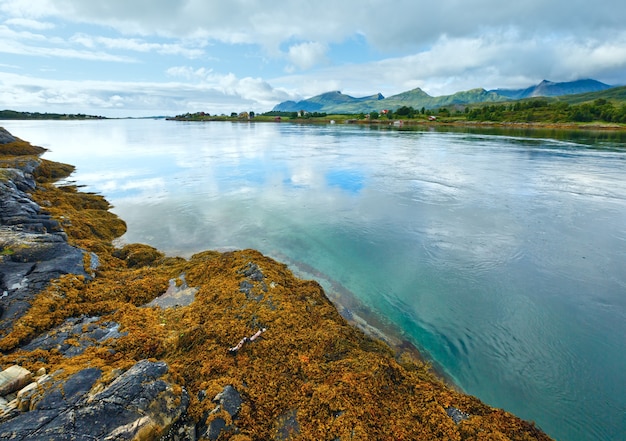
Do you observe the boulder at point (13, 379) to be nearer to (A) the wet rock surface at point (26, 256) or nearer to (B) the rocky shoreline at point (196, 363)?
(B) the rocky shoreline at point (196, 363)

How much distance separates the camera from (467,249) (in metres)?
13.6

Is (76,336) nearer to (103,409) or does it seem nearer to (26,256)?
(103,409)

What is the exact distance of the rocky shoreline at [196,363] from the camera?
4602 millimetres

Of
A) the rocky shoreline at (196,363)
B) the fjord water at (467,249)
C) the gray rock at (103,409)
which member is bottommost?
the fjord water at (467,249)

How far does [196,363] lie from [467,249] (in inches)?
480

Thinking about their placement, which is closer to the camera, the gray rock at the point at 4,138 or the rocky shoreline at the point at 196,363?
the rocky shoreline at the point at 196,363

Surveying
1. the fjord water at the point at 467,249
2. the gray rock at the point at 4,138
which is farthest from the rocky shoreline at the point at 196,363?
the gray rock at the point at 4,138

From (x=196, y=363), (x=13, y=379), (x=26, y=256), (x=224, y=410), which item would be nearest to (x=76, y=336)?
(x=13, y=379)

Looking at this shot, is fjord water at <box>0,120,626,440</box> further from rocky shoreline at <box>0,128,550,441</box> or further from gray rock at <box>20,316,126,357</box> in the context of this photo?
gray rock at <box>20,316,126,357</box>

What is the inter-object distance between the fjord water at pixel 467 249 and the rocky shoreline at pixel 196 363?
2.09 metres

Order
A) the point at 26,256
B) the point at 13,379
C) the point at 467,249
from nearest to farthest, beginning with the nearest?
the point at 13,379 → the point at 26,256 → the point at 467,249

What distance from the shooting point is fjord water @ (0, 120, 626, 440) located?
741 cm

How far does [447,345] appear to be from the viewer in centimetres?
838

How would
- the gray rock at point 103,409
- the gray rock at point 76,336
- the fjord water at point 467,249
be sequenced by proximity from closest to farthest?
1. the gray rock at point 103,409
2. the gray rock at point 76,336
3. the fjord water at point 467,249
